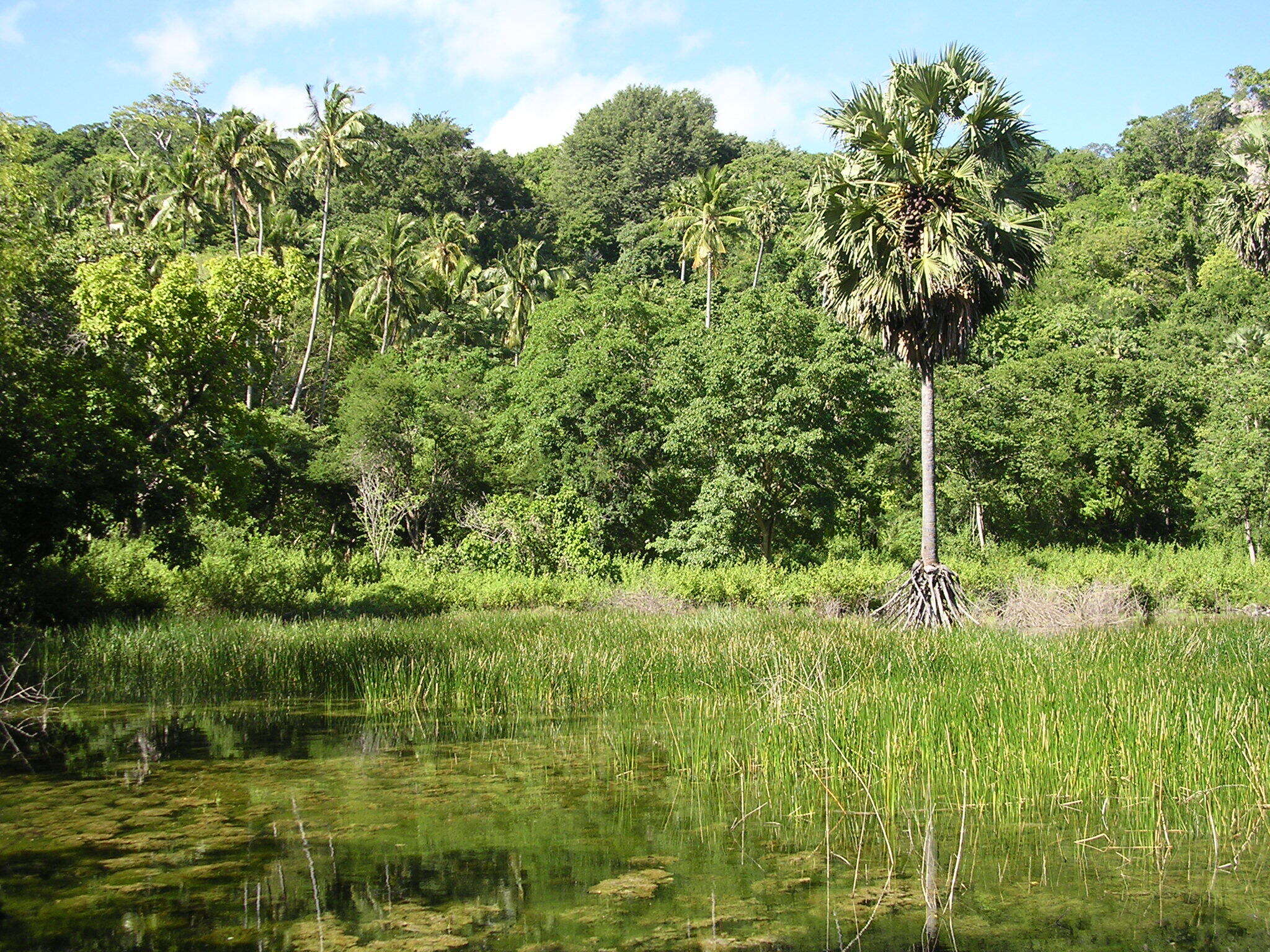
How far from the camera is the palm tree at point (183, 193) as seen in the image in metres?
33.5

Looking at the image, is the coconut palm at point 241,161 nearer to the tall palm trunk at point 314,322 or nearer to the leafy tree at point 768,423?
the tall palm trunk at point 314,322

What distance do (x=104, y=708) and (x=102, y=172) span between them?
3314 cm

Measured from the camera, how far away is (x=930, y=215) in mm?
16266

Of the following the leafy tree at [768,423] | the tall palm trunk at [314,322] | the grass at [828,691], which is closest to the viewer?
the grass at [828,691]

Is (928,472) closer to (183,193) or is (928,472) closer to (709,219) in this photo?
(709,219)

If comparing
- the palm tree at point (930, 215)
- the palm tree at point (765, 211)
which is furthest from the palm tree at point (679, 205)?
the palm tree at point (930, 215)

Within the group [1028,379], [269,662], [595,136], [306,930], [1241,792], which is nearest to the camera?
[306,930]

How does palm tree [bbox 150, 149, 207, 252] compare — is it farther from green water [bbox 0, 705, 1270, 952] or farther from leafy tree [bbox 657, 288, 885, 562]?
green water [bbox 0, 705, 1270, 952]

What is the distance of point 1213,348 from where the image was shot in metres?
33.6

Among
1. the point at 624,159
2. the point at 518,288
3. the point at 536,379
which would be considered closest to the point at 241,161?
the point at 518,288

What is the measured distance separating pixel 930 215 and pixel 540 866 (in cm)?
1379

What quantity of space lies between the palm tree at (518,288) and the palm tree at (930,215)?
2195 cm

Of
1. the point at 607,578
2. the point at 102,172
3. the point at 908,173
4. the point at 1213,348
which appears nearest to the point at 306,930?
the point at 908,173

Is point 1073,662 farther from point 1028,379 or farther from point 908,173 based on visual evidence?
point 1028,379
